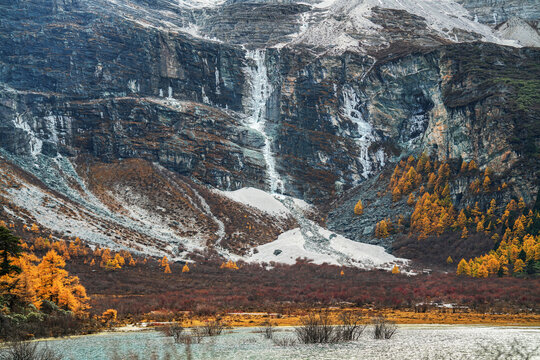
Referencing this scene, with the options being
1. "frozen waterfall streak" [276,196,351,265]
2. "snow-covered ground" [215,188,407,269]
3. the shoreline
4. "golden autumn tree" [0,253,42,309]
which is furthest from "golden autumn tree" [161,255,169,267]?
"golden autumn tree" [0,253,42,309]

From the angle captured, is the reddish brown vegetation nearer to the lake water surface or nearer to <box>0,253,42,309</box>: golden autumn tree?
<box>0,253,42,309</box>: golden autumn tree

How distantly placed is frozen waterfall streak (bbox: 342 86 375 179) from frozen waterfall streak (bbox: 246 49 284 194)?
27.9 m

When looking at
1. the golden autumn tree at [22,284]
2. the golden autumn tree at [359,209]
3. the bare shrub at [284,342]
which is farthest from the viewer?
the golden autumn tree at [359,209]

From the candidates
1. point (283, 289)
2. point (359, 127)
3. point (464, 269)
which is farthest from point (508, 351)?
point (359, 127)

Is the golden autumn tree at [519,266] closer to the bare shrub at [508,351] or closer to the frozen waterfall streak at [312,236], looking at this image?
the frozen waterfall streak at [312,236]

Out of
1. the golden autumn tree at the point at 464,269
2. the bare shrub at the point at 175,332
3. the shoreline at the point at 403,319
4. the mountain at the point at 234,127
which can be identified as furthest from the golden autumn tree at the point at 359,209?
the bare shrub at the point at 175,332

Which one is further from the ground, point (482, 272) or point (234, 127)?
point (234, 127)

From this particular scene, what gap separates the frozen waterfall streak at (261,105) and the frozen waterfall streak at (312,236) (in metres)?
11.9

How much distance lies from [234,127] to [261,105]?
23087 millimetres

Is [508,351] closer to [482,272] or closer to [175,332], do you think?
[175,332]

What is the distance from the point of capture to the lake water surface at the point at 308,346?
25.9 m

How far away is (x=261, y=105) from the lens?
180250 mm

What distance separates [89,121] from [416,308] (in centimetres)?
12359

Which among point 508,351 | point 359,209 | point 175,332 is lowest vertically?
point 175,332
